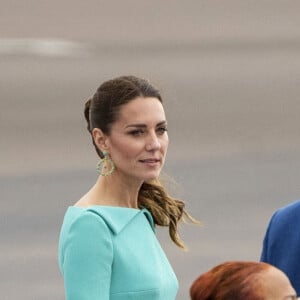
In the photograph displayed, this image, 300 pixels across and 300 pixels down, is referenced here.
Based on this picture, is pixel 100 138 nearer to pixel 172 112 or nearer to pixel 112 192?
pixel 112 192

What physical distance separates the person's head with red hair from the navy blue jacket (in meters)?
0.63

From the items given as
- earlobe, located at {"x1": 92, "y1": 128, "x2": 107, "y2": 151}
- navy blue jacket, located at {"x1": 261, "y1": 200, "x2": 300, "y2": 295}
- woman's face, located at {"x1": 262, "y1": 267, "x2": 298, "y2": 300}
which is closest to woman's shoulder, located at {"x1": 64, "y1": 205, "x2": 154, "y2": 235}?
earlobe, located at {"x1": 92, "y1": 128, "x2": 107, "y2": 151}

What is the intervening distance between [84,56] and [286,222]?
32.3 ft

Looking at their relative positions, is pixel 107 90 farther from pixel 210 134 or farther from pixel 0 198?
pixel 210 134

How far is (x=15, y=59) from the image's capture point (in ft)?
43.7

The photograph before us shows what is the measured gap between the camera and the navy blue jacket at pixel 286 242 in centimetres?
367

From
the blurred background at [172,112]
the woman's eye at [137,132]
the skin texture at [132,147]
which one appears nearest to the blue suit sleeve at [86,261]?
the skin texture at [132,147]

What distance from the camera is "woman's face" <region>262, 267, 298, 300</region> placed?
298 centimetres

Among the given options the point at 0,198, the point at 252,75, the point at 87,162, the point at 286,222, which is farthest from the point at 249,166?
the point at 286,222

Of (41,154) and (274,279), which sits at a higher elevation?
(274,279)

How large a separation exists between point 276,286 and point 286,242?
0.70m

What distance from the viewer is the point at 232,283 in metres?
2.97

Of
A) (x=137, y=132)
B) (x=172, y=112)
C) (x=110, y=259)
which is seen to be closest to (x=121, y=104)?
(x=137, y=132)

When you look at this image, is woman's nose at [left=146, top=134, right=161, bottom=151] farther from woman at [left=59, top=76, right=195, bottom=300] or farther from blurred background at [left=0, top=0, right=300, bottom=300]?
blurred background at [left=0, top=0, right=300, bottom=300]
